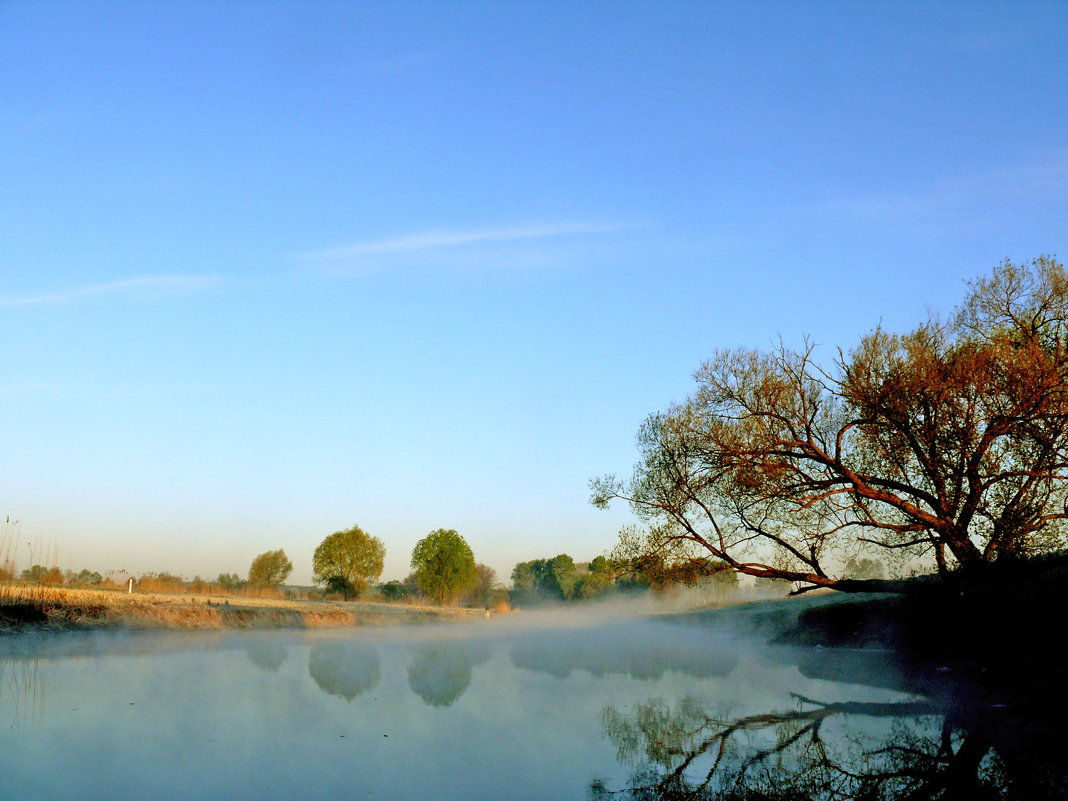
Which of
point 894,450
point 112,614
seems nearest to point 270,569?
point 112,614

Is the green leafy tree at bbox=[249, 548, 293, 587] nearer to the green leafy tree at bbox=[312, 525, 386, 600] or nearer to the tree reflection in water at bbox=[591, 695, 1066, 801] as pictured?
the green leafy tree at bbox=[312, 525, 386, 600]

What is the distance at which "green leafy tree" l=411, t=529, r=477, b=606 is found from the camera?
8044 cm

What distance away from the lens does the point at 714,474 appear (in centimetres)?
2144

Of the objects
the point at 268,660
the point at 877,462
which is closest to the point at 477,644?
the point at 268,660

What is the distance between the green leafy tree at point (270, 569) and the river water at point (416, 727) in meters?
83.7

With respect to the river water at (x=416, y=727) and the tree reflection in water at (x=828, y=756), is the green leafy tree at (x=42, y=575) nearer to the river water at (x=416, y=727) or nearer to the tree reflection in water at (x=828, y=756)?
the river water at (x=416, y=727)

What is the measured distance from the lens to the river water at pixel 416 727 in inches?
300

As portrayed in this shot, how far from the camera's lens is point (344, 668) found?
17641mm

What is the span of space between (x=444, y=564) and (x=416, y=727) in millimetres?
71787

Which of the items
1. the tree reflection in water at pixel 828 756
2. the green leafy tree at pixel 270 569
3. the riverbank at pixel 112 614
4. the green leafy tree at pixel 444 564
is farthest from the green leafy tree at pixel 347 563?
the tree reflection in water at pixel 828 756

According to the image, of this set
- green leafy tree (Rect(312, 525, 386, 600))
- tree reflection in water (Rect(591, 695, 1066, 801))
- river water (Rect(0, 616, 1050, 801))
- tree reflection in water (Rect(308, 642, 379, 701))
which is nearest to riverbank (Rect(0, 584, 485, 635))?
river water (Rect(0, 616, 1050, 801))

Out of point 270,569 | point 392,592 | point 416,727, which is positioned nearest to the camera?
point 416,727

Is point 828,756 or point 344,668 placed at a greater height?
point 828,756

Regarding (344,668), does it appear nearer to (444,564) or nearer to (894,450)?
(894,450)
